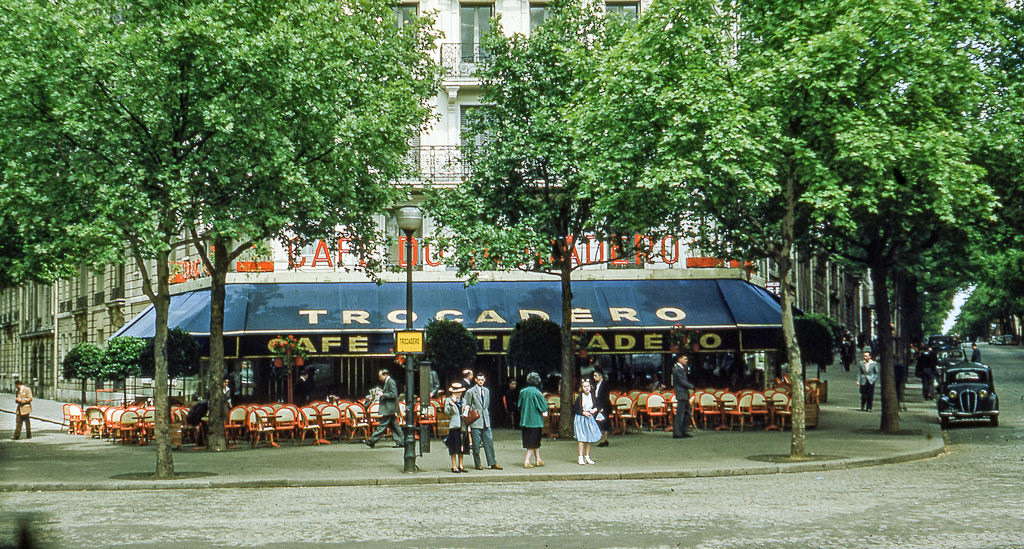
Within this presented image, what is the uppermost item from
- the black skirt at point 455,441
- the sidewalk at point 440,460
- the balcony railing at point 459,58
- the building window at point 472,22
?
the building window at point 472,22

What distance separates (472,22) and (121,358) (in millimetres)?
13696

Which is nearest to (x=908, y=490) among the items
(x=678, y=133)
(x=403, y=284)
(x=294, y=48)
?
(x=678, y=133)

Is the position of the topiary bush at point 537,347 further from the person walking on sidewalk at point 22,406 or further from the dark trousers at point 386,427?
the person walking on sidewalk at point 22,406

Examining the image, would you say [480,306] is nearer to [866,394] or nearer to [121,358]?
[121,358]

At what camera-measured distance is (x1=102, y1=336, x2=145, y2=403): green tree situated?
2647 cm

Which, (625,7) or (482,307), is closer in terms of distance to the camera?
(482,307)

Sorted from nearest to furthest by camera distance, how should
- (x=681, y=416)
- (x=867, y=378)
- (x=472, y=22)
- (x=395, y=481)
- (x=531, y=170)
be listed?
1. (x=395, y=481)
2. (x=681, y=416)
3. (x=531, y=170)
4. (x=472, y=22)
5. (x=867, y=378)

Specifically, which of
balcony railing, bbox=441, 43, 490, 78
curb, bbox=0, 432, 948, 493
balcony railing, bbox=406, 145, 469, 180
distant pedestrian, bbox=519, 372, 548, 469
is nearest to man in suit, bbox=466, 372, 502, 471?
distant pedestrian, bbox=519, 372, 548, 469

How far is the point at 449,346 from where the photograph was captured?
25.8 meters

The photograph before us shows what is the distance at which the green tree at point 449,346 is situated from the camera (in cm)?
2581

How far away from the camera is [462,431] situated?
60.7 ft

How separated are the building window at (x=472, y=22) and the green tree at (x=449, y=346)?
912 cm

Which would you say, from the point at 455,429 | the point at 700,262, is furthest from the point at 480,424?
the point at 700,262

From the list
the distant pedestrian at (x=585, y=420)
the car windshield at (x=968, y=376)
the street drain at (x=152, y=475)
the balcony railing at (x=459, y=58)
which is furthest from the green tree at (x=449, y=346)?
the car windshield at (x=968, y=376)
